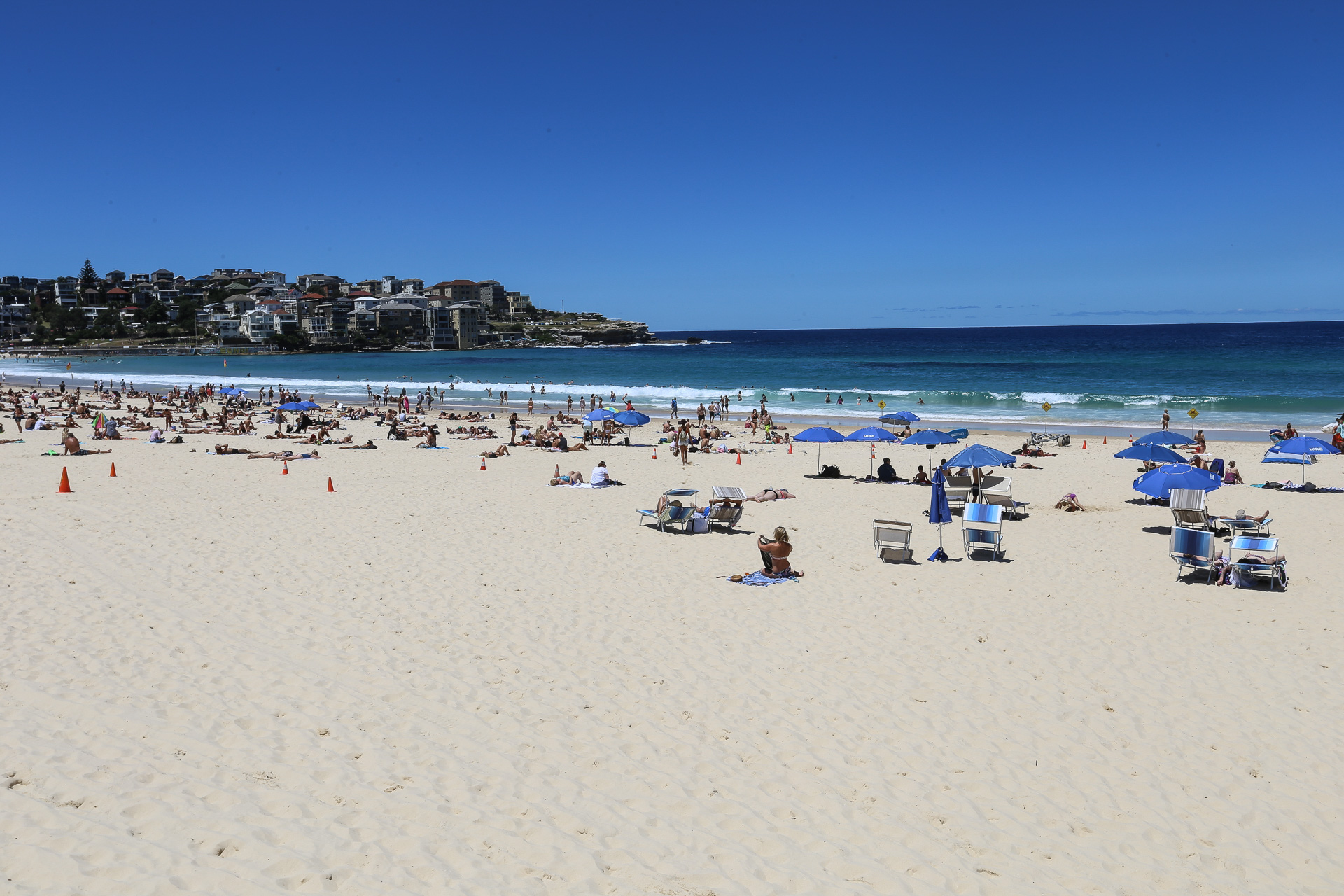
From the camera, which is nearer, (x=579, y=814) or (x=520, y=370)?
(x=579, y=814)

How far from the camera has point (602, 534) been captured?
12.2m

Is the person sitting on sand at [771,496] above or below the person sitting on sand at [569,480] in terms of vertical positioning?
below

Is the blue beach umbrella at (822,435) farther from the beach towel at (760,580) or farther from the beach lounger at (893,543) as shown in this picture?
A: the beach towel at (760,580)

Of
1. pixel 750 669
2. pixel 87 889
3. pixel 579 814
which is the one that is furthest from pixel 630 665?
pixel 87 889

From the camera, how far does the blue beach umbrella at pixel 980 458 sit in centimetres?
1414

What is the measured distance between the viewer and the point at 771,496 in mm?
15242

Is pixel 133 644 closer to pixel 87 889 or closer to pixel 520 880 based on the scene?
pixel 87 889

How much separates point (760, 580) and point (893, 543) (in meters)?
2.31

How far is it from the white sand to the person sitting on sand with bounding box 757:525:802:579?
31cm

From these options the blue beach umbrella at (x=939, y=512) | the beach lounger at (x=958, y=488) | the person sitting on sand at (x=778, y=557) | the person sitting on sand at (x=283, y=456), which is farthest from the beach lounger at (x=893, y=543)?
the person sitting on sand at (x=283, y=456)

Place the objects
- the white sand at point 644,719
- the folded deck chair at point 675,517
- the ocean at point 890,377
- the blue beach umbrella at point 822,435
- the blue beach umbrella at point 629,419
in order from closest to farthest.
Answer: the white sand at point 644,719 → the folded deck chair at point 675,517 → the blue beach umbrella at point 822,435 → the blue beach umbrella at point 629,419 → the ocean at point 890,377

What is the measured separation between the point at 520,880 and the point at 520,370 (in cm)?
7379

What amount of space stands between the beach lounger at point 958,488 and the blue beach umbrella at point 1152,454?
10.3 feet

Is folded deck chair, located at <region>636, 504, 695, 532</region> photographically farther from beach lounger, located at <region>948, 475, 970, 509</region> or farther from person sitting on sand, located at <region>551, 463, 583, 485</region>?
beach lounger, located at <region>948, 475, 970, 509</region>
